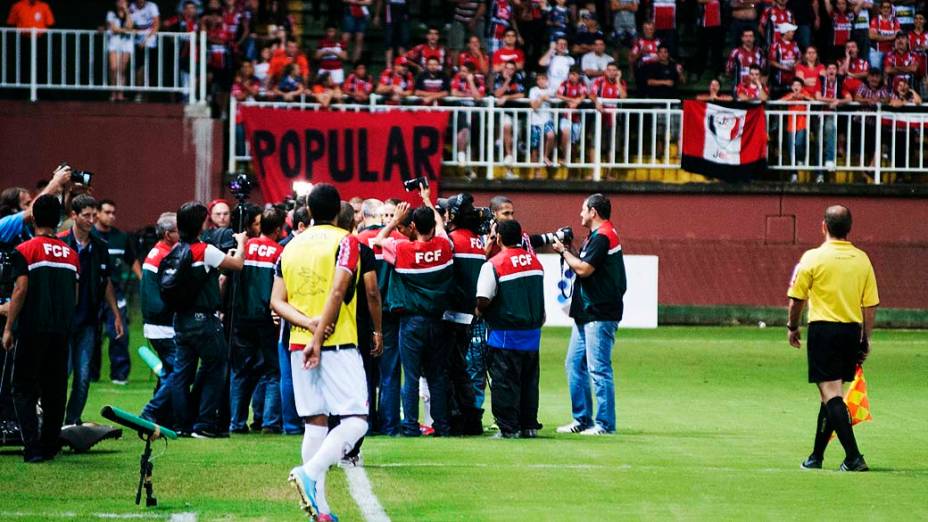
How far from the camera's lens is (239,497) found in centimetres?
996

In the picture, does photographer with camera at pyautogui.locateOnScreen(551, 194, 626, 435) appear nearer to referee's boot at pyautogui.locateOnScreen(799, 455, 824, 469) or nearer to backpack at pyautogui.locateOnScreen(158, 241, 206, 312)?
referee's boot at pyautogui.locateOnScreen(799, 455, 824, 469)

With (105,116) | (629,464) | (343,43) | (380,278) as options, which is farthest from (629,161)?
(629,464)

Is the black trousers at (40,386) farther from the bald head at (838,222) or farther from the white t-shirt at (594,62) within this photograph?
the white t-shirt at (594,62)

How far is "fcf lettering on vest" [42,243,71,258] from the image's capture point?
37.8ft

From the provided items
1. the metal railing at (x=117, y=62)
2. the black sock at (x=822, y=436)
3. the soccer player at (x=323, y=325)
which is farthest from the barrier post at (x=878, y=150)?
the soccer player at (x=323, y=325)

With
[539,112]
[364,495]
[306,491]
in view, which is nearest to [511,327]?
[364,495]

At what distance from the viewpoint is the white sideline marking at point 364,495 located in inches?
366

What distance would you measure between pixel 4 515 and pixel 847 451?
18.7ft

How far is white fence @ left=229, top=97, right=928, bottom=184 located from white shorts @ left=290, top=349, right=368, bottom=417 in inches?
659

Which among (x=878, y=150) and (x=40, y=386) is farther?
(x=878, y=150)

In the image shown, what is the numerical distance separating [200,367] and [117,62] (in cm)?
1365

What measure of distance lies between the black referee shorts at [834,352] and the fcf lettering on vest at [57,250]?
543 cm

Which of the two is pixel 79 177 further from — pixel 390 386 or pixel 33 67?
pixel 33 67

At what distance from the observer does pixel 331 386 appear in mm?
9211
